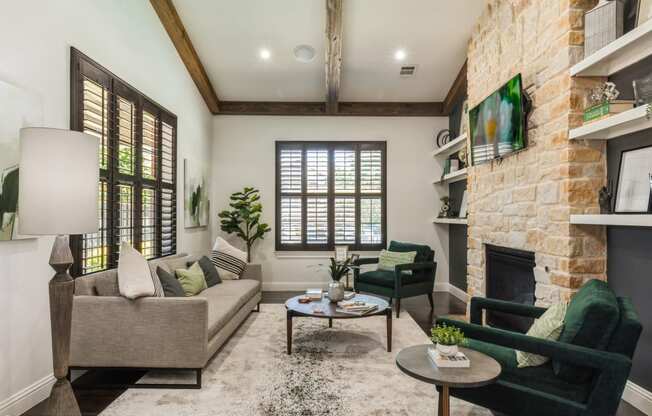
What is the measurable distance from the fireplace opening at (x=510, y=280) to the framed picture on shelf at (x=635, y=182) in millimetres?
932

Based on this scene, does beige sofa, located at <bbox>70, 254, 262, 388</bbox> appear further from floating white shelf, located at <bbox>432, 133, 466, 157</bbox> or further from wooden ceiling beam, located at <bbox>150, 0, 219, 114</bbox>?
floating white shelf, located at <bbox>432, 133, 466, 157</bbox>

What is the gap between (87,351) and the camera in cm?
279

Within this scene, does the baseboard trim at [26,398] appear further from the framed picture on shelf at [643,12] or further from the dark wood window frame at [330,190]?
the framed picture on shelf at [643,12]

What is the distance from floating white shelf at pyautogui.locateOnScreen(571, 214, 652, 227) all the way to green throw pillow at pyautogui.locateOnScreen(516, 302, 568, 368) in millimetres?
662

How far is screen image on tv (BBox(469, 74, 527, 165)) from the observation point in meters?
3.43

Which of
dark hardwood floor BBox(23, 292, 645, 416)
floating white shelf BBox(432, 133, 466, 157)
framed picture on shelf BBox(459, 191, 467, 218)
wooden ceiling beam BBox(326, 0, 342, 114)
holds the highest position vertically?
wooden ceiling beam BBox(326, 0, 342, 114)

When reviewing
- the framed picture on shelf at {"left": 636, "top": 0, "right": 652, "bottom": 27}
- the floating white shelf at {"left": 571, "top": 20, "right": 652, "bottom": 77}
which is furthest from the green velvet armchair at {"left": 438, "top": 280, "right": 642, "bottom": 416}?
the framed picture on shelf at {"left": 636, "top": 0, "right": 652, "bottom": 27}

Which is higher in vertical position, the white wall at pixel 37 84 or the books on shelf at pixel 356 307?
the white wall at pixel 37 84

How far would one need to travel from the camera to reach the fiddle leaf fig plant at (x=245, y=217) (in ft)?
20.6

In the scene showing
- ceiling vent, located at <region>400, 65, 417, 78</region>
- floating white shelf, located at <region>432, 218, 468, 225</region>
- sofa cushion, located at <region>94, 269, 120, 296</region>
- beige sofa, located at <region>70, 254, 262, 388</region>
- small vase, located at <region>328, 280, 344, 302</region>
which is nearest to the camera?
beige sofa, located at <region>70, 254, 262, 388</region>

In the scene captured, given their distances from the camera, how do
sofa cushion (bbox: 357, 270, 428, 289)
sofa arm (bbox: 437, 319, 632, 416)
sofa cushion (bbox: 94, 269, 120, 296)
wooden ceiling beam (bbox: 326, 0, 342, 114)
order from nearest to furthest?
1. sofa arm (bbox: 437, 319, 632, 416)
2. sofa cushion (bbox: 94, 269, 120, 296)
3. wooden ceiling beam (bbox: 326, 0, 342, 114)
4. sofa cushion (bbox: 357, 270, 428, 289)

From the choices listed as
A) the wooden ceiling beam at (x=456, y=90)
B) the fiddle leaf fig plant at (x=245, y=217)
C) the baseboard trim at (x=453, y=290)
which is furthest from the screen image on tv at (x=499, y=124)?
the fiddle leaf fig plant at (x=245, y=217)

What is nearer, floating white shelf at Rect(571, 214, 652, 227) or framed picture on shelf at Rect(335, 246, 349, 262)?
floating white shelf at Rect(571, 214, 652, 227)

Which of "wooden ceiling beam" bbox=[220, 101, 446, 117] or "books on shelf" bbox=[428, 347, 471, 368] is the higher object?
"wooden ceiling beam" bbox=[220, 101, 446, 117]
